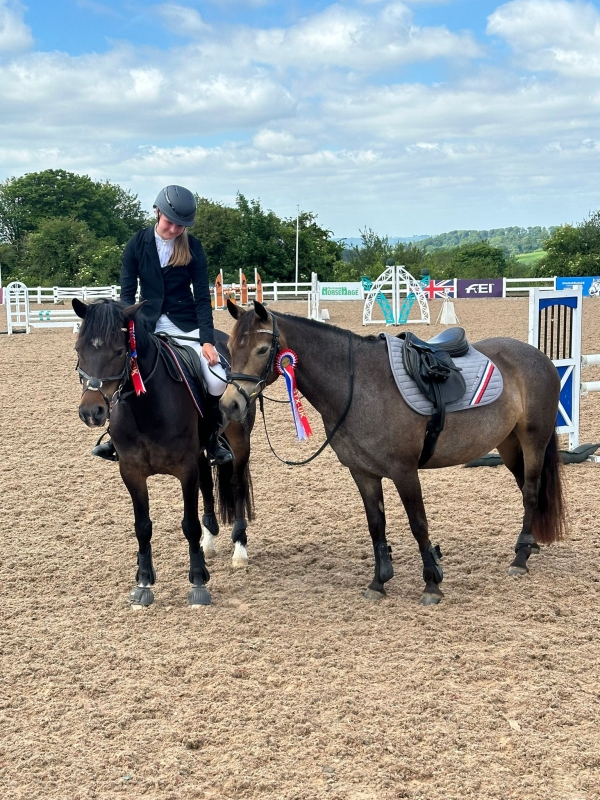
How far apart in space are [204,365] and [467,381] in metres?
1.62

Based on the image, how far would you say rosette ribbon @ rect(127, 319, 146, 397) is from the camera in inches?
170

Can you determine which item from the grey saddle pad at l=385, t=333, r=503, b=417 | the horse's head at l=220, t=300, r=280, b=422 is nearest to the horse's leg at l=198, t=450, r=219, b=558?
the horse's head at l=220, t=300, r=280, b=422

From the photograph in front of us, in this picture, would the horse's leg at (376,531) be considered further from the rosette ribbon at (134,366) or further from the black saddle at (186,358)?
the rosette ribbon at (134,366)

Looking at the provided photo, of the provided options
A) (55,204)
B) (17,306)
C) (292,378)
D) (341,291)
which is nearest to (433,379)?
(292,378)

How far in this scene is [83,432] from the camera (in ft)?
31.3

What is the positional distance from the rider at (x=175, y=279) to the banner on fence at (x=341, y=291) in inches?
792

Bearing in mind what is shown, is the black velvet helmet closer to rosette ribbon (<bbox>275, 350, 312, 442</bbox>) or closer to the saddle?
the saddle

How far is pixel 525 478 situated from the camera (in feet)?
17.1

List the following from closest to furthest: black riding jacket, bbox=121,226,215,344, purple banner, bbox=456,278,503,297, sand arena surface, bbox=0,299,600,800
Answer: sand arena surface, bbox=0,299,600,800 < black riding jacket, bbox=121,226,215,344 < purple banner, bbox=456,278,503,297

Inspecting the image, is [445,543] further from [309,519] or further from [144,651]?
[144,651]

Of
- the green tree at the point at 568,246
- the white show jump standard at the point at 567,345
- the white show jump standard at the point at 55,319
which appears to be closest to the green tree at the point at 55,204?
the green tree at the point at 568,246

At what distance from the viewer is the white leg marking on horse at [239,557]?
5367mm

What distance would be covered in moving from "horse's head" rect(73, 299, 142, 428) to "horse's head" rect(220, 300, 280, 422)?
58 cm

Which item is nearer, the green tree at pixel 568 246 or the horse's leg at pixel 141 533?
the horse's leg at pixel 141 533
